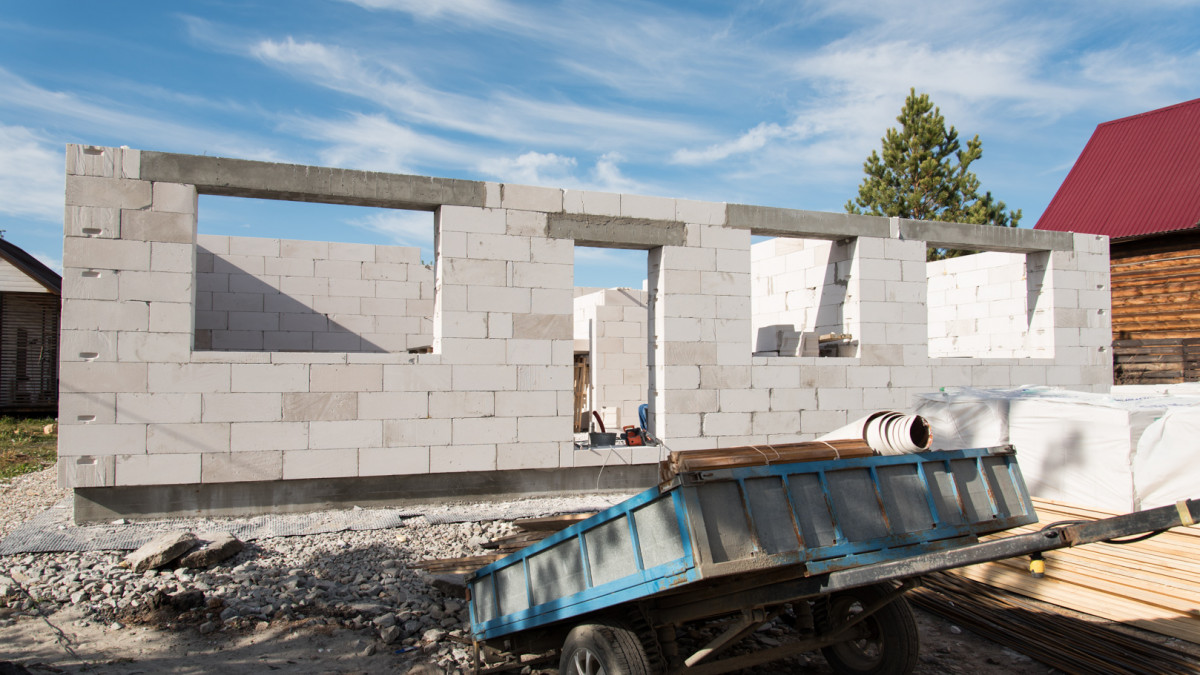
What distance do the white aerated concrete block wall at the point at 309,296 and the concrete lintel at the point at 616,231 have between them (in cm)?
540

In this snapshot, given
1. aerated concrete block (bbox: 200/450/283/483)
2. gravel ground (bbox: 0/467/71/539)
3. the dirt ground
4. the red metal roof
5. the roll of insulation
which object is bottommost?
the dirt ground

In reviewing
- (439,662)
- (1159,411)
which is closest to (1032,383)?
(1159,411)

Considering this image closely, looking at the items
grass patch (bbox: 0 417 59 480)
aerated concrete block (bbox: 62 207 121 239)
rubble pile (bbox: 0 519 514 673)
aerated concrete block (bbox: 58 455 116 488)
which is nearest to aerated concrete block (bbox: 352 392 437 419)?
rubble pile (bbox: 0 519 514 673)

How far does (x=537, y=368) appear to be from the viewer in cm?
959

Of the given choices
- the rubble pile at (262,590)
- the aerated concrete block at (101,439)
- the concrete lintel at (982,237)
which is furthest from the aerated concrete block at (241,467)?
the concrete lintel at (982,237)

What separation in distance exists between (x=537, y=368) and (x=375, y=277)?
6.15m

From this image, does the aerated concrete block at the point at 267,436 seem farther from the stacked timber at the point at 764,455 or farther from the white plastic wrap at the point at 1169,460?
the white plastic wrap at the point at 1169,460

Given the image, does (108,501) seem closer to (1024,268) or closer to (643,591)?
(643,591)

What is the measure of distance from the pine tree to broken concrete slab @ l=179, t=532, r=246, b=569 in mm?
23041

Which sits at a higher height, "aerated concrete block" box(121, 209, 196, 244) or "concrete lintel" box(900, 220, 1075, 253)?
"concrete lintel" box(900, 220, 1075, 253)

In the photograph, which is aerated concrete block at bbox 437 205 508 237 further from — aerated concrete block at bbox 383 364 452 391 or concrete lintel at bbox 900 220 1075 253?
concrete lintel at bbox 900 220 1075 253

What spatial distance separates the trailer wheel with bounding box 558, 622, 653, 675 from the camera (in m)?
3.57

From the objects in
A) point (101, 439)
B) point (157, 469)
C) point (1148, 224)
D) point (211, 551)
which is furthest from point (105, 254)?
point (1148, 224)

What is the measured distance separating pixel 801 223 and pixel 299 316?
888 cm
